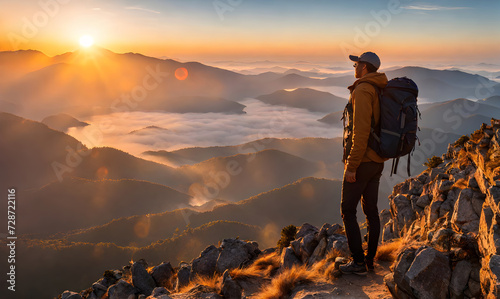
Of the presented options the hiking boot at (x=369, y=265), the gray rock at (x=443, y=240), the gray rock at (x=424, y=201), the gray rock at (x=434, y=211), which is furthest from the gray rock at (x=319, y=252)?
the gray rock at (x=424, y=201)

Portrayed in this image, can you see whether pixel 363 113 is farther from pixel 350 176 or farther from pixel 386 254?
pixel 386 254

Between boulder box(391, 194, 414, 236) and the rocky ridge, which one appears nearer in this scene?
the rocky ridge

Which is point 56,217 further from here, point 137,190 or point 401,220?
point 401,220

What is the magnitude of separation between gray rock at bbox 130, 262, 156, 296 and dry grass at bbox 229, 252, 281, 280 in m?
5.01

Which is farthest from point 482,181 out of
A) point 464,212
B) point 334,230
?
point 334,230

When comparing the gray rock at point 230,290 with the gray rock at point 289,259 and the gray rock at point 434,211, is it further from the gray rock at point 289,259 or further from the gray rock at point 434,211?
the gray rock at point 434,211

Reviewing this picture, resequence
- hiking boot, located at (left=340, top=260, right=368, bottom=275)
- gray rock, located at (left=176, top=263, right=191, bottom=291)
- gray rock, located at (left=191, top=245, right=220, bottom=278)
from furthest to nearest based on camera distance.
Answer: gray rock, located at (left=191, top=245, right=220, bottom=278), gray rock, located at (left=176, top=263, right=191, bottom=291), hiking boot, located at (left=340, top=260, right=368, bottom=275)

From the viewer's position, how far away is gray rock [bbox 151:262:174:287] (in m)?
12.2

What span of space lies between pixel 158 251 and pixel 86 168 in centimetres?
Result: 11633

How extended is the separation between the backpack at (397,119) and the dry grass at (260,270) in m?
4.78

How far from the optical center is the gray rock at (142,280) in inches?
460

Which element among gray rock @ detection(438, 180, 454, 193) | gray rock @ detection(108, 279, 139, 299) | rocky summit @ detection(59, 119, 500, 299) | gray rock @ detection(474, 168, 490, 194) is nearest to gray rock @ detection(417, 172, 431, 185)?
rocky summit @ detection(59, 119, 500, 299)

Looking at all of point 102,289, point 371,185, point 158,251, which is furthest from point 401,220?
point 158,251

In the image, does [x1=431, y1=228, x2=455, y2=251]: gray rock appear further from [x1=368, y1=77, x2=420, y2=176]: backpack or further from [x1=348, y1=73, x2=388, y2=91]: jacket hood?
[x1=348, y1=73, x2=388, y2=91]: jacket hood
